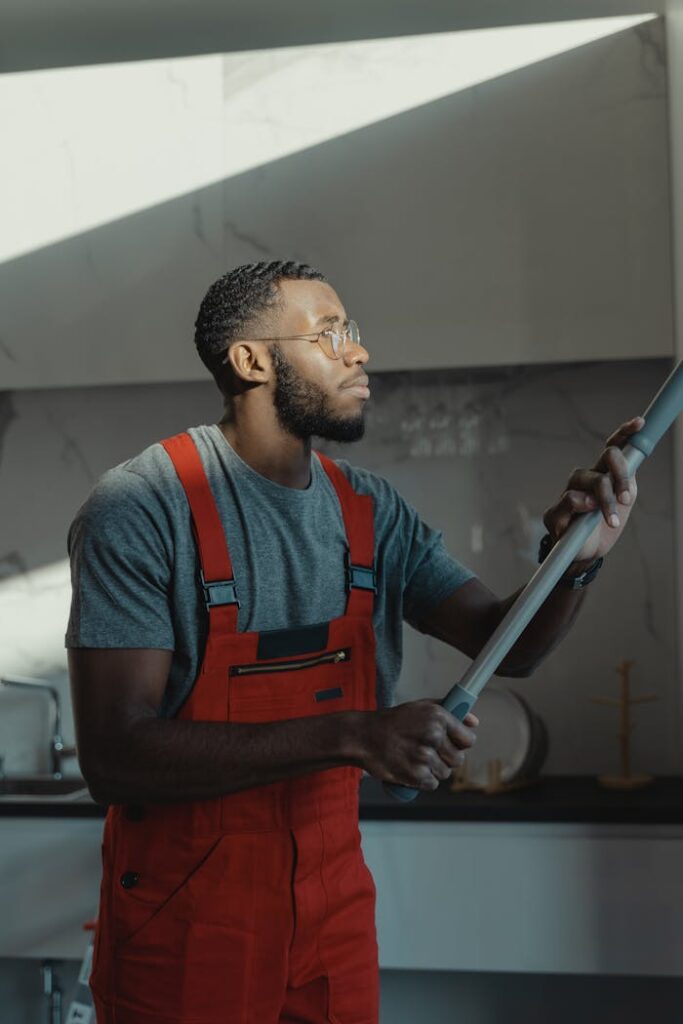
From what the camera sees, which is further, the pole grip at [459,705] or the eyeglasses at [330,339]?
the eyeglasses at [330,339]

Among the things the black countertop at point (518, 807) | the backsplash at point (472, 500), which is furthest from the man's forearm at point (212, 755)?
A: the backsplash at point (472, 500)

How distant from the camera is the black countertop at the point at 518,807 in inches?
82.9

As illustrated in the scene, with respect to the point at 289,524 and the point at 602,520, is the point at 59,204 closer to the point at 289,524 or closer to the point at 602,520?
the point at 289,524

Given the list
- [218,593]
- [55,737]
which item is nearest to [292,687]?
[218,593]

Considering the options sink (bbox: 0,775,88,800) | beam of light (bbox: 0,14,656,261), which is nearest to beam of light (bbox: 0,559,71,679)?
sink (bbox: 0,775,88,800)

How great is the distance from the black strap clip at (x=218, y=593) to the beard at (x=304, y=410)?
219 mm

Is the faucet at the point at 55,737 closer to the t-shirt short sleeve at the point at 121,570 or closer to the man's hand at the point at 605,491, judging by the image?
the t-shirt short sleeve at the point at 121,570

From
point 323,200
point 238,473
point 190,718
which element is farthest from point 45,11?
point 190,718

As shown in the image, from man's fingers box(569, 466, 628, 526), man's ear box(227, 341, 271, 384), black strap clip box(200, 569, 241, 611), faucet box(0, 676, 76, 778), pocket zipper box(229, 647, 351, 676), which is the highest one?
man's ear box(227, 341, 271, 384)

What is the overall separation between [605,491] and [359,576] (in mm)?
329

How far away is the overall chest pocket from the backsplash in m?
1.25

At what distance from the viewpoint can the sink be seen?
2.62 metres

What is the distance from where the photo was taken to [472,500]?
2627 millimetres

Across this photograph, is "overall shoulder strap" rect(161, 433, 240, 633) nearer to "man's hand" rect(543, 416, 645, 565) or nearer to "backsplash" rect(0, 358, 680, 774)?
"man's hand" rect(543, 416, 645, 565)
